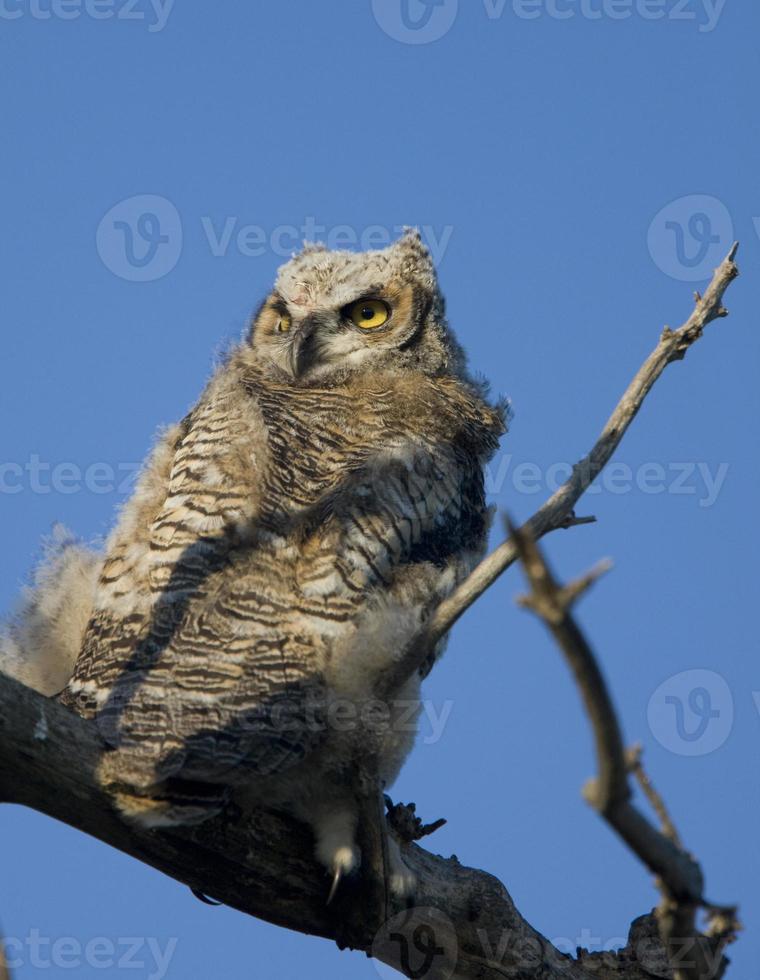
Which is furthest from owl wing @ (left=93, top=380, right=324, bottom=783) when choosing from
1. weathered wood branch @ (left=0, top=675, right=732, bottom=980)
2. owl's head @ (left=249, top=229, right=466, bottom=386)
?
owl's head @ (left=249, top=229, right=466, bottom=386)

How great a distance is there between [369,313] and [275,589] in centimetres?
246

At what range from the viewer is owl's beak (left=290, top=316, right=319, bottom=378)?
224 inches

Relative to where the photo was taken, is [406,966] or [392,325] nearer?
[406,966]

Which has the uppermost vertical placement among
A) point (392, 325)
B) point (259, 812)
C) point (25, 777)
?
point (392, 325)

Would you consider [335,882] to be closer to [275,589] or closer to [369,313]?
[275,589]

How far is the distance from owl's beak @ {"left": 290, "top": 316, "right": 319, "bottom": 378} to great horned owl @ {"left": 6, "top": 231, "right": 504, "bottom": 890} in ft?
0.41

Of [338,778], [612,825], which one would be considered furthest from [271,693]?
[612,825]

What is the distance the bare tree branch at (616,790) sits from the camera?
1.80 m

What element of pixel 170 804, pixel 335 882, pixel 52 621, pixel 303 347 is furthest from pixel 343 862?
pixel 303 347

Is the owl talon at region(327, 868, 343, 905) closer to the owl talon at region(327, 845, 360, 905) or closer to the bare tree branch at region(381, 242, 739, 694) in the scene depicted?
the owl talon at region(327, 845, 360, 905)

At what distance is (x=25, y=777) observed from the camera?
347 centimetres

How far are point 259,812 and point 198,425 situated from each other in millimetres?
1632

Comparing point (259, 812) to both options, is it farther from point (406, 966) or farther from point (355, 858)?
point (406, 966)

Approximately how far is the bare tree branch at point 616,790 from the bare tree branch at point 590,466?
1.09 m
